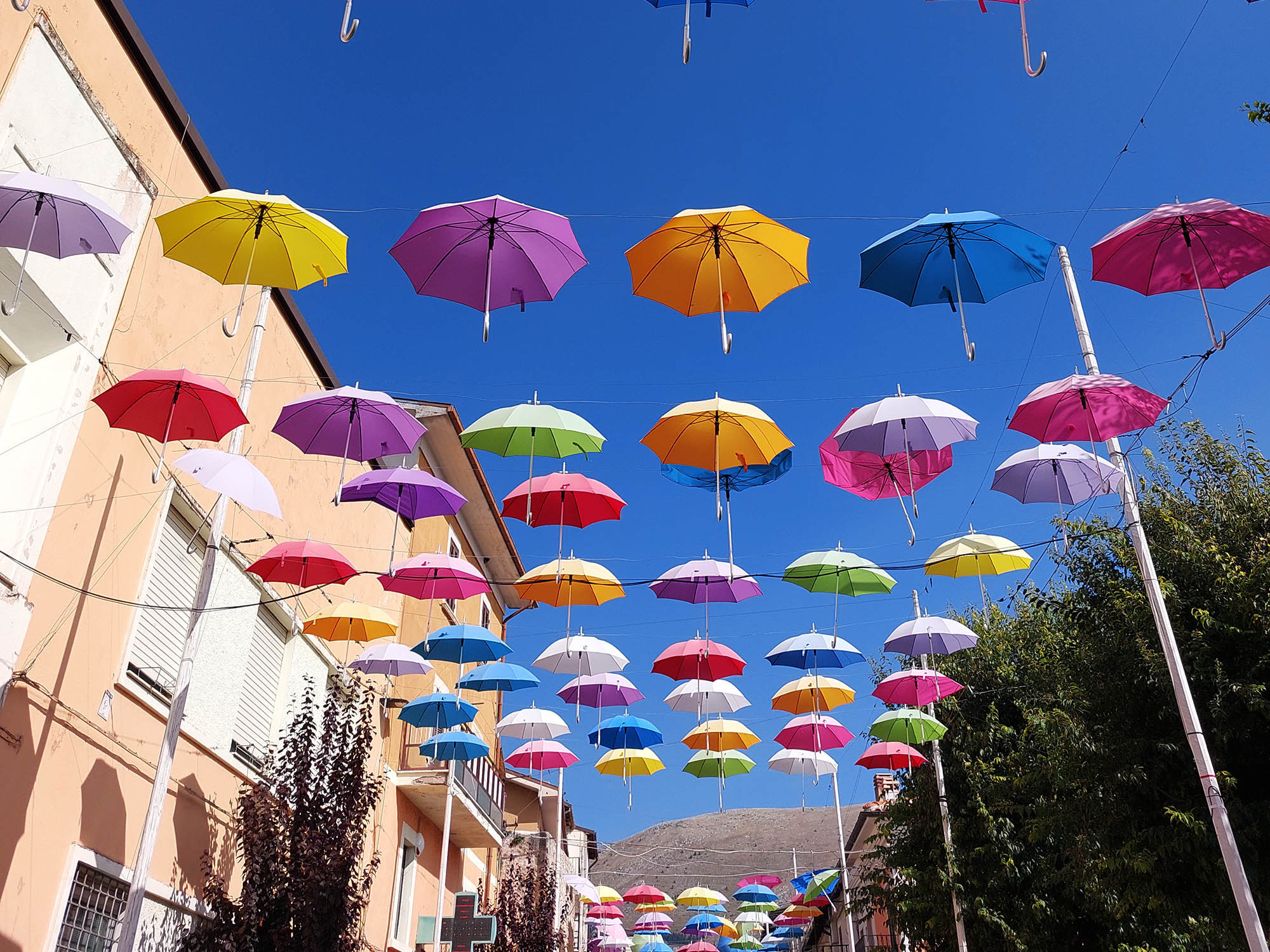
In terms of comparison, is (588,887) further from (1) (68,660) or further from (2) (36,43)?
(2) (36,43)

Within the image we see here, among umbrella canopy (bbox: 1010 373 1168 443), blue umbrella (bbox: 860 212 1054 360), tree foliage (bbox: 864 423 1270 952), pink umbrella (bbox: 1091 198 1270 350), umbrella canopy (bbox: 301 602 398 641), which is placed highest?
blue umbrella (bbox: 860 212 1054 360)

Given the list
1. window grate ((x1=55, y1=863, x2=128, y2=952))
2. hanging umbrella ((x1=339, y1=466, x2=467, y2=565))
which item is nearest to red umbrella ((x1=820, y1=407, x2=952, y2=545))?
hanging umbrella ((x1=339, y1=466, x2=467, y2=565))

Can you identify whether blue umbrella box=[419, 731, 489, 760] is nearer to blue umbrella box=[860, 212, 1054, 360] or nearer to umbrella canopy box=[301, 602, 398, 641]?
umbrella canopy box=[301, 602, 398, 641]

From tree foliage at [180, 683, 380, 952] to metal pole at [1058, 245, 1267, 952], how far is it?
893 cm

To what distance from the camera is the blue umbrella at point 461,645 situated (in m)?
16.4

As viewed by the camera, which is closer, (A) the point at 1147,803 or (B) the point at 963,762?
(A) the point at 1147,803

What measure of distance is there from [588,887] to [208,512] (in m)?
26.4

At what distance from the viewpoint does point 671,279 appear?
10617mm

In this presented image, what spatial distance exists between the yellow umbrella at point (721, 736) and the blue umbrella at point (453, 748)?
5.03 m

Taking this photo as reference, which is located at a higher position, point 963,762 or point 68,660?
point 963,762

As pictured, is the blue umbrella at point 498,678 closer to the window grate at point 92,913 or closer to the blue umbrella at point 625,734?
the blue umbrella at point 625,734

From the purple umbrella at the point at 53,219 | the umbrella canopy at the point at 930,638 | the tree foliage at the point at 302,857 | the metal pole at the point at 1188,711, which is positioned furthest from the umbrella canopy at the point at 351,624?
the metal pole at the point at 1188,711

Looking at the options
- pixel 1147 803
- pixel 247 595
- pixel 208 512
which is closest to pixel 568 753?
pixel 247 595

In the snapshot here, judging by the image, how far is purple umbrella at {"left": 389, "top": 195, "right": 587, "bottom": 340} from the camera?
32.8 ft
